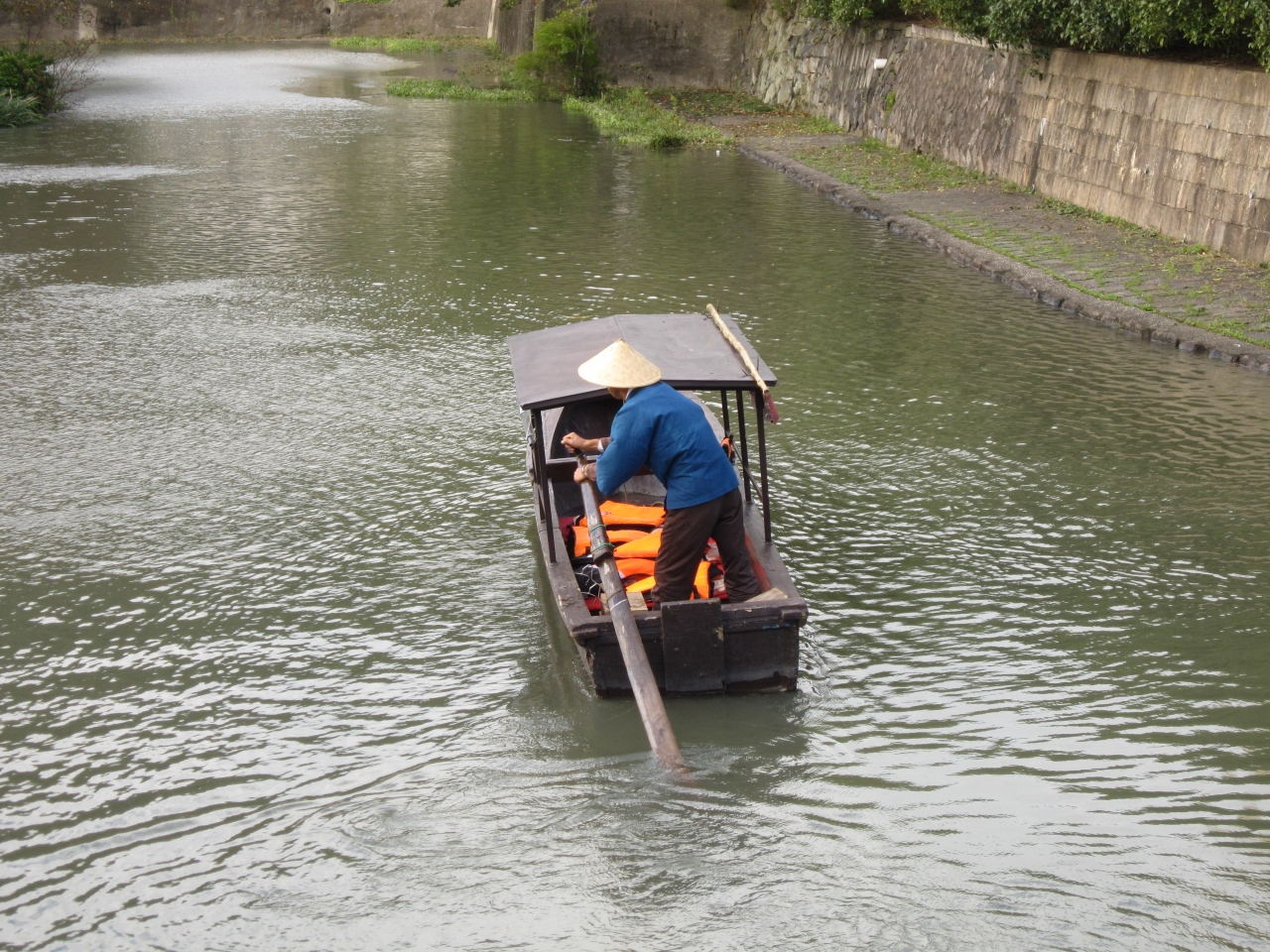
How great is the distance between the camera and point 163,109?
31969 millimetres

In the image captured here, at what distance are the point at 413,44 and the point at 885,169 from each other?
38.8m

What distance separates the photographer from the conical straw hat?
6668 millimetres

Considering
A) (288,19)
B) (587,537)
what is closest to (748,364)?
(587,537)

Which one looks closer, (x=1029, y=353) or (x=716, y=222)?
(x=1029, y=353)

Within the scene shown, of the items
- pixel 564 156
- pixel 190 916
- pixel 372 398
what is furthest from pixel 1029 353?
pixel 564 156

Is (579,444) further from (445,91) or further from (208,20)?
(208,20)

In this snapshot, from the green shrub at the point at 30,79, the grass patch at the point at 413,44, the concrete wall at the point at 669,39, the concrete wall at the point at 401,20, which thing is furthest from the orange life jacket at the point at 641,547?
the concrete wall at the point at 401,20

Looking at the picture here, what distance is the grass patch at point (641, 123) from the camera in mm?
26859

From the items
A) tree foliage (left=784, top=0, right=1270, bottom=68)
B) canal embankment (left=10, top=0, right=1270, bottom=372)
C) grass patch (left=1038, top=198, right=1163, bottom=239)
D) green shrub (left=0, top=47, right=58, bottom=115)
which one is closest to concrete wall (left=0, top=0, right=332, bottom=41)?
green shrub (left=0, top=47, right=58, bottom=115)

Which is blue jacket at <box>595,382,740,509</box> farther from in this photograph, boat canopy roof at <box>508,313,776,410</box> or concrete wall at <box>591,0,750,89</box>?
concrete wall at <box>591,0,750,89</box>

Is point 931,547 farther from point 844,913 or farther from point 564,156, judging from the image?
point 564,156

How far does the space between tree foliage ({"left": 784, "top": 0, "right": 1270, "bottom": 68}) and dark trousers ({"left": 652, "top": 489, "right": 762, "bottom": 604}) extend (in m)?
10.2

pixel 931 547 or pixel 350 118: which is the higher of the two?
pixel 350 118

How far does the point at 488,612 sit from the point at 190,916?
291 centimetres
